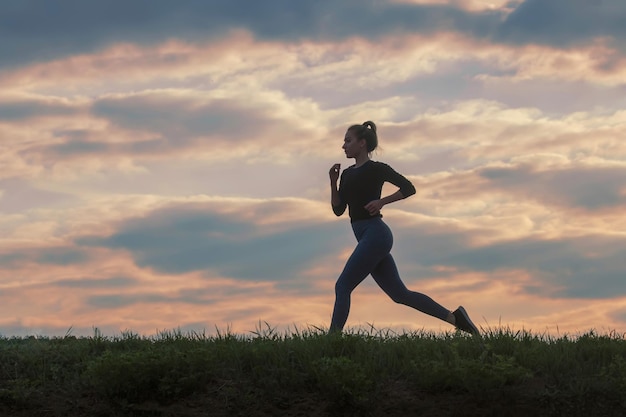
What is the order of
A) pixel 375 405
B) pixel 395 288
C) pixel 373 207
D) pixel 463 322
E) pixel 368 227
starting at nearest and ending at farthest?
pixel 375 405 < pixel 373 207 < pixel 368 227 < pixel 395 288 < pixel 463 322

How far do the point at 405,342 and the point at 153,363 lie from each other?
3055 mm

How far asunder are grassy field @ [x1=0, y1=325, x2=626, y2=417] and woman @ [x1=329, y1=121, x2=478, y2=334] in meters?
1.16

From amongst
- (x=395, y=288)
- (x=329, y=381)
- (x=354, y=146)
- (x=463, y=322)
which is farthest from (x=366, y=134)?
(x=329, y=381)

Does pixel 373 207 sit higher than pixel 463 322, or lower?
higher

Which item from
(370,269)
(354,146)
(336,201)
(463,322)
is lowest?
(463,322)

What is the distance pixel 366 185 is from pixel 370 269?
1.12 meters

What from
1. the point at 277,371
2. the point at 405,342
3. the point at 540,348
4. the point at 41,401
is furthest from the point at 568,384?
the point at 41,401

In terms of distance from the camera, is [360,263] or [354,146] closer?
[360,263]

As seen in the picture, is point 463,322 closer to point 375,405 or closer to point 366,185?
point 366,185

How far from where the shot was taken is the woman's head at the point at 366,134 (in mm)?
11664

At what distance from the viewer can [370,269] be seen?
11.3 meters

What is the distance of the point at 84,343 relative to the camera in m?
11.2

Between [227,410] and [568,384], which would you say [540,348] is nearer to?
[568,384]

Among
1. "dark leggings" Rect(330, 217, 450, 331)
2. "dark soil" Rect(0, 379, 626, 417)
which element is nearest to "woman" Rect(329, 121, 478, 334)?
"dark leggings" Rect(330, 217, 450, 331)
